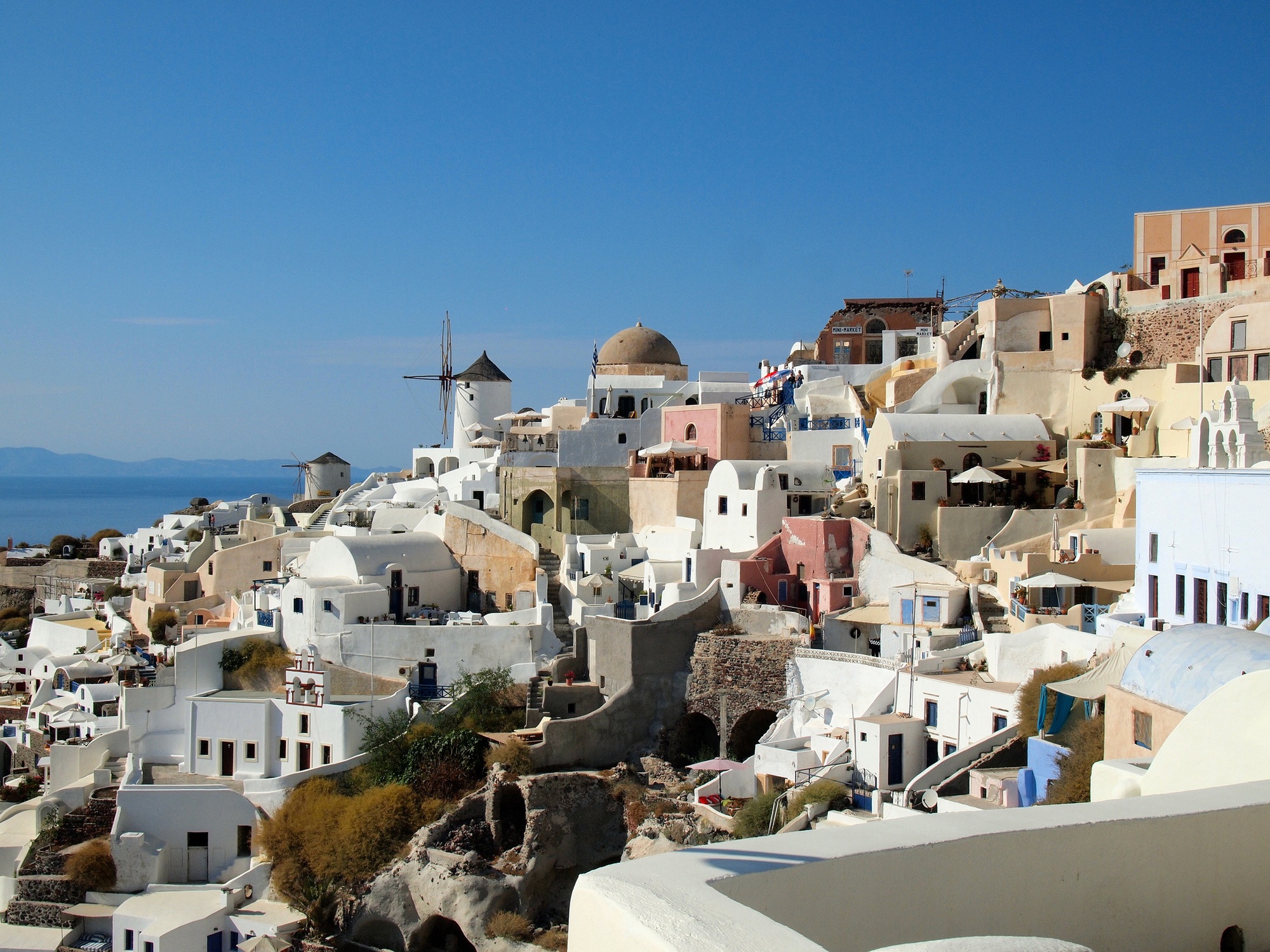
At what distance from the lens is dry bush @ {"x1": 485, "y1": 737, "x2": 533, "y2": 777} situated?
22.8m

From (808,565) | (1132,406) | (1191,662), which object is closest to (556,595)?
(808,565)

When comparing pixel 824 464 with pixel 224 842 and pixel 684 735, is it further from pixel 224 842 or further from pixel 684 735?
pixel 224 842

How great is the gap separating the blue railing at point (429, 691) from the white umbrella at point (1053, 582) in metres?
12.4

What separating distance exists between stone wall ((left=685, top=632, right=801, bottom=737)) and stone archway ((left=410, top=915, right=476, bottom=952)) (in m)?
6.71

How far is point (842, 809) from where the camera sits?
61.3ft

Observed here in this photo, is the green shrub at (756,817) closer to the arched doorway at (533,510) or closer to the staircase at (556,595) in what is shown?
the staircase at (556,595)

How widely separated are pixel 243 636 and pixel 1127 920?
26.3 metres

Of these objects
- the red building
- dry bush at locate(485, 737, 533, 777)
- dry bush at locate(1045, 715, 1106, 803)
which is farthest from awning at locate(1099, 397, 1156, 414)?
dry bush at locate(485, 737, 533, 777)

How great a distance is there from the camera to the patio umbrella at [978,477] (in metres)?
25.6

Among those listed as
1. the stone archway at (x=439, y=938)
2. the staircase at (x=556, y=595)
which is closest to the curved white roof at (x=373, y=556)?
the staircase at (x=556, y=595)

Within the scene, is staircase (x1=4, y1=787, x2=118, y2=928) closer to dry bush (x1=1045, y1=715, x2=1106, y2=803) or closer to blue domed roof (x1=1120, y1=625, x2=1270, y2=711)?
dry bush (x1=1045, y1=715, x2=1106, y2=803)

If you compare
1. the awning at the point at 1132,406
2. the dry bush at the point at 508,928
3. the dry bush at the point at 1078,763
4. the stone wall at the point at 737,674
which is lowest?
the dry bush at the point at 508,928

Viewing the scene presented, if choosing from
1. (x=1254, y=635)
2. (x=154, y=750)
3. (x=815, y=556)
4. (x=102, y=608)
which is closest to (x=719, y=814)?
(x=815, y=556)

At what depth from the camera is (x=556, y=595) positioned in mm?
29828
